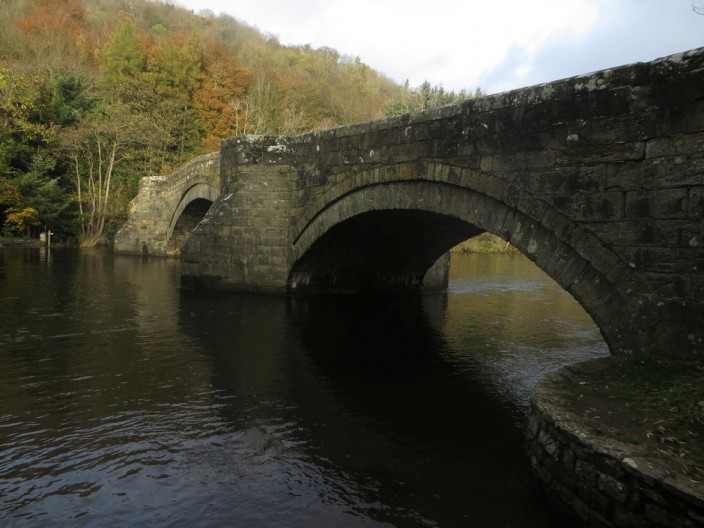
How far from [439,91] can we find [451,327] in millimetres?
27569

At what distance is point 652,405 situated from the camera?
3.38 meters

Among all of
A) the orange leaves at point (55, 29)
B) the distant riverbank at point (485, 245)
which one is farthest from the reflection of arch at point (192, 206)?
the distant riverbank at point (485, 245)

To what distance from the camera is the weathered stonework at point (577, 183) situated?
4375mm

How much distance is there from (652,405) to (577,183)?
8.41 ft

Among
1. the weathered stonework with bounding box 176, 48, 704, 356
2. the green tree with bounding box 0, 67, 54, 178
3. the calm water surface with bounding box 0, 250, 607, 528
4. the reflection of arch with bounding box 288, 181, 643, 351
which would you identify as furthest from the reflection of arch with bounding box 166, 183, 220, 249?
the weathered stonework with bounding box 176, 48, 704, 356

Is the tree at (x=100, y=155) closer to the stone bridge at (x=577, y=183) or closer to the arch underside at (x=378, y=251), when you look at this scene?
the arch underside at (x=378, y=251)

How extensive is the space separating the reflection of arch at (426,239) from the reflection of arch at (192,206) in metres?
8.44

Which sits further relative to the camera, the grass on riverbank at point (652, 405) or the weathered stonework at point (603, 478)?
the grass on riverbank at point (652, 405)

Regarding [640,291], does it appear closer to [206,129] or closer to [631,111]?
[631,111]

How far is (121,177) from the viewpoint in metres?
29.9

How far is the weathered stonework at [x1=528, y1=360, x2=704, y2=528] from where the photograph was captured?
247 cm

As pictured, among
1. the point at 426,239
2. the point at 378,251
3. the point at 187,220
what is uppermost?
the point at 187,220

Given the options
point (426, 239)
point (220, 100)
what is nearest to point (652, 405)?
point (426, 239)

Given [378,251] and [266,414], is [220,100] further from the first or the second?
[266,414]
